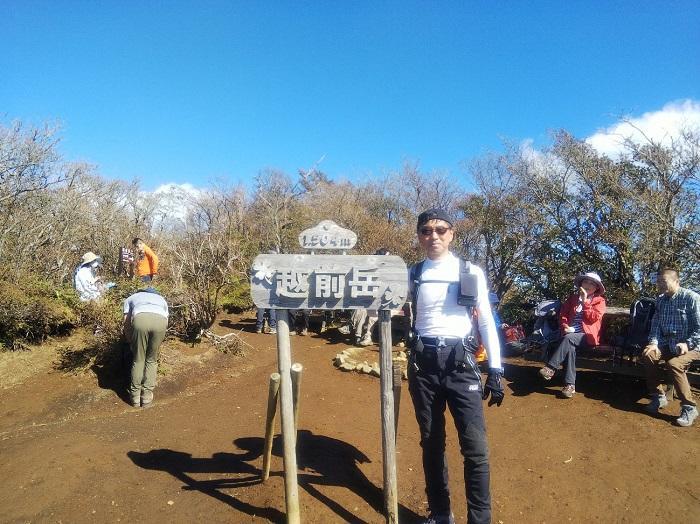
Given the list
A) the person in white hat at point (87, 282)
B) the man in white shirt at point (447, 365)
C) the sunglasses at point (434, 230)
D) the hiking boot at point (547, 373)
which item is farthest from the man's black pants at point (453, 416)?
the person in white hat at point (87, 282)

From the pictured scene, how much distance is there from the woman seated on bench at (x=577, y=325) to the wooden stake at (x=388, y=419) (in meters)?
3.03

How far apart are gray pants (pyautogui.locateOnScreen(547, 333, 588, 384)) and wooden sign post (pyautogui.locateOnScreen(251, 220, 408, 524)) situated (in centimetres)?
317

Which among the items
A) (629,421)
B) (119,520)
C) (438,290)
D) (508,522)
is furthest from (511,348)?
(119,520)

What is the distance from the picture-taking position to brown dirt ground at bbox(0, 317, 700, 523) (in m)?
3.21

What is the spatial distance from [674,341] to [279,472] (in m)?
4.13

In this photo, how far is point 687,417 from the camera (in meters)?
4.46

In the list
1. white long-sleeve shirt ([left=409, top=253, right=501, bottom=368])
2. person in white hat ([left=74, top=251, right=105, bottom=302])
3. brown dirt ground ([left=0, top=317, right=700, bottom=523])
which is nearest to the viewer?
white long-sleeve shirt ([left=409, top=253, right=501, bottom=368])

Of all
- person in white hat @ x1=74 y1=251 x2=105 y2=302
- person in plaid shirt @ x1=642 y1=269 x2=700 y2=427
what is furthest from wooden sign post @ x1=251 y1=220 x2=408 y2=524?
person in white hat @ x1=74 y1=251 x2=105 y2=302

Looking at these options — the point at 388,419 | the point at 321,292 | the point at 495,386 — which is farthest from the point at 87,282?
the point at 495,386

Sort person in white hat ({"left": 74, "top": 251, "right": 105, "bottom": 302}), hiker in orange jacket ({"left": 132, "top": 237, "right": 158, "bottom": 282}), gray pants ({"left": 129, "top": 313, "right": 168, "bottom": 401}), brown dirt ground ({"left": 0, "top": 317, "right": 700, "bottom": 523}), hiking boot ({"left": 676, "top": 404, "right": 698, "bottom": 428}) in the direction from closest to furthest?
brown dirt ground ({"left": 0, "top": 317, "right": 700, "bottom": 523})
hiking boot ({"left": 676, "top": 404, "right": 698, "bottom": 428})
gray pants ({"left": 129, "top": 313, "right": 168, "bottom": 401})
person in white hat ({"left": 74, "top": 251, "right": 105, "bottom": 302})
hiker in orange jacket ({"left": 132, "top": 237, "right": 158, "bottom": 282})

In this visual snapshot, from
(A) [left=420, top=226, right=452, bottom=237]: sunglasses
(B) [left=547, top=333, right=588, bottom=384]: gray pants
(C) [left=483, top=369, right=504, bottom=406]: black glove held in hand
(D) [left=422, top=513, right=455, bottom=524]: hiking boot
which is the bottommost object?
(D) [left=422, top=513, right=455, bottom=524]: hiking boot

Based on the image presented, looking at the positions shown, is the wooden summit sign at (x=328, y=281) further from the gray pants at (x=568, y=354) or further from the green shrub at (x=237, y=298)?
the green shrub at (x=237, y=298)

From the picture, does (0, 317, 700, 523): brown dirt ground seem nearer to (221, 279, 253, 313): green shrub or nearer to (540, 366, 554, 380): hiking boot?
(540, 366, 554, 380): hiking boot

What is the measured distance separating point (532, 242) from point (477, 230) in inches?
89.7
